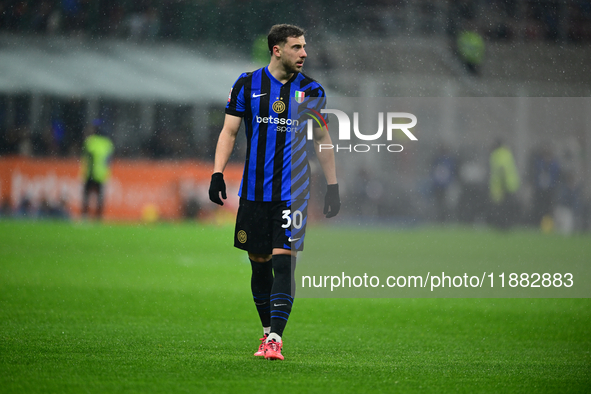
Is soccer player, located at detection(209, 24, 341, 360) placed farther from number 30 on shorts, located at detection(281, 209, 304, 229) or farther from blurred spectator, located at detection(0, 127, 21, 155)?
blurred spectator, located at detection(0, 127, 21, 155)

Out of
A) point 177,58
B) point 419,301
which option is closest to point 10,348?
point 419,301

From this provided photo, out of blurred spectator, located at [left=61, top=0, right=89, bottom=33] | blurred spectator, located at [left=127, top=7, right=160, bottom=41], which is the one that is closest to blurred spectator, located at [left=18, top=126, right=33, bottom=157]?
blurred spectator, located at [left=61, top=0, right=89, bottom=33]

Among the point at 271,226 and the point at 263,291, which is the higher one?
the point at 271,226

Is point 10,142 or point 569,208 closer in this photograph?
point 569,208

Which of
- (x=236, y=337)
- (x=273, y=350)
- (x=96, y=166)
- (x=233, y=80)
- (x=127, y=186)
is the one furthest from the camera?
(x=233, y=80)

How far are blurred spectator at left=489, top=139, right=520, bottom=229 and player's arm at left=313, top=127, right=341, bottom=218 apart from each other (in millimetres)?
10918

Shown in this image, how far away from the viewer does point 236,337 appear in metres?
5.09

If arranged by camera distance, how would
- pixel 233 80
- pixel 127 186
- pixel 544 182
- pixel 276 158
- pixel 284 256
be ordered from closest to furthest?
pixel 284 256 → pixel 276 158 → pixel 544 182 → pixel 127 186 → pixel 233 80

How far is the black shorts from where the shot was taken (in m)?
4.37

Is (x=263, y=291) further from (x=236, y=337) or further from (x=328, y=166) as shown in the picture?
(x=328, y=166)

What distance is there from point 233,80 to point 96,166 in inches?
256

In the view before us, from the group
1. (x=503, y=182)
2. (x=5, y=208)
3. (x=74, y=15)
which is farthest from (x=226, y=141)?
(x=74, y=15)

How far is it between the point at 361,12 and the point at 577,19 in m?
6.56

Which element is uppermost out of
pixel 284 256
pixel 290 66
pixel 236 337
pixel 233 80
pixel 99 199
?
pixel 233 80
